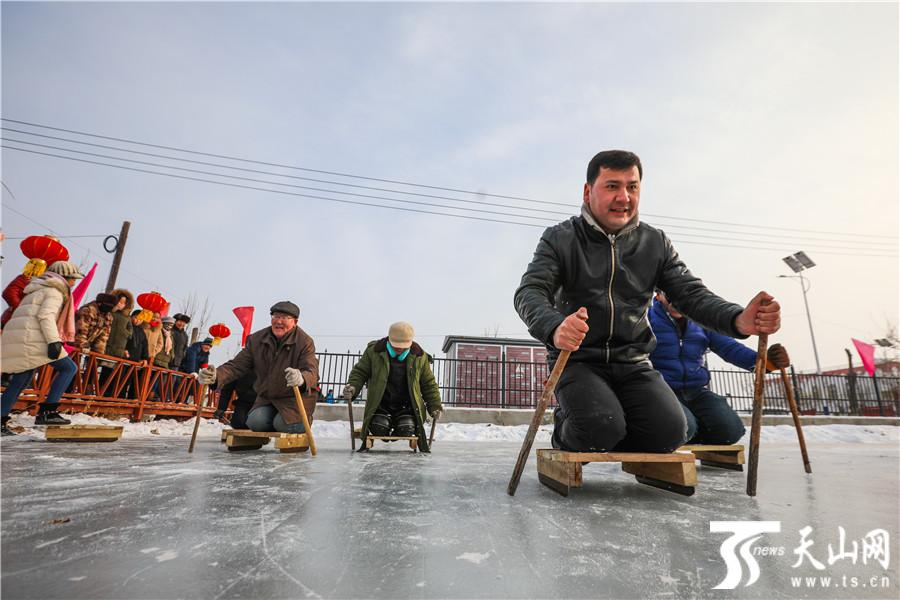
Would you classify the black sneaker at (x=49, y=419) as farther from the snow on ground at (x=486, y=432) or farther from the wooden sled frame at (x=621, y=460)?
the wooden sled frame at (x=621, y=460)

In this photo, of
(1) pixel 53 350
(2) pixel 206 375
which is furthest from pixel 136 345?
(2) pixel 206 375

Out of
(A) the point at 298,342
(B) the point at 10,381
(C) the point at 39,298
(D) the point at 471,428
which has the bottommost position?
(D) the point at 471,428

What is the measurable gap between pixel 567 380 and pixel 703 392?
2144 millimetres

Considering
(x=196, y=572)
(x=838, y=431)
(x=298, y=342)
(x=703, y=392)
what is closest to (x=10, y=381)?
(x=298, y=342)

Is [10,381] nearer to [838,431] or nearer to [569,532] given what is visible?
[569,532]

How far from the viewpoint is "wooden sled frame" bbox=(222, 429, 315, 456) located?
3735mm

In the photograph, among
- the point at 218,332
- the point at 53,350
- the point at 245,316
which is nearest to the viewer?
the point at 53,350

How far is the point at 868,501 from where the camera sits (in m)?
1.96

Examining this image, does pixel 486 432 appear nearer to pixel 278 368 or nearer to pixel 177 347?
pixel 278 368

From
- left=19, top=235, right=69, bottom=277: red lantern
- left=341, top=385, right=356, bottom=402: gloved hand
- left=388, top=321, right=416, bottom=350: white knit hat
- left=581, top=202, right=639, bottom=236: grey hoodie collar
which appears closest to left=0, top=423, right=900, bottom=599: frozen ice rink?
left=581, top=202, right=639, bottom=236: grey hoodie collar

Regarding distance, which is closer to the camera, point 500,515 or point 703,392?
point 500,515

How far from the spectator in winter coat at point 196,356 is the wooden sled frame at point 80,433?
632 cm

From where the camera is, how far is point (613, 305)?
220cm

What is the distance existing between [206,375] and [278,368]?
0.66m
